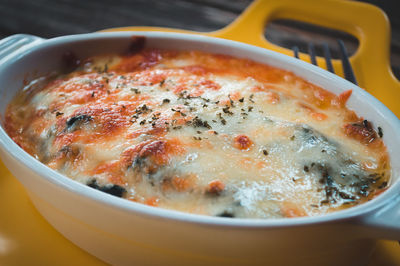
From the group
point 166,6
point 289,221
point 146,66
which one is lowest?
point 166,6

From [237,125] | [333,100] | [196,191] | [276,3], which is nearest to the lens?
[196,191]

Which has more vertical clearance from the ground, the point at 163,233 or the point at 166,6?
the point at 163,233

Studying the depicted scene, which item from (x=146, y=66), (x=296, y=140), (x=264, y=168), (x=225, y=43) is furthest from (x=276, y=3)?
(x=264, y=168)

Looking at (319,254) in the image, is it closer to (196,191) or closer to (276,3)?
(196,191)

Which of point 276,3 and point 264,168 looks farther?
point 276,3

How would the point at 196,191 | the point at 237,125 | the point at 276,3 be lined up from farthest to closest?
the point at 276,3 → the point at 237,125 → the point at 196,191

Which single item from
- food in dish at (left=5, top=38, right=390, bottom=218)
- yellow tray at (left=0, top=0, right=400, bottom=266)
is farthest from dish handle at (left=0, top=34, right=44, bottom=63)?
yellow tray at (left=0, top=0, right=400, bottom=266)

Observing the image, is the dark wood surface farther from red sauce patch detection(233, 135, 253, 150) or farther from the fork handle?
red sauce patch detection(233, 135, 253, 150)
